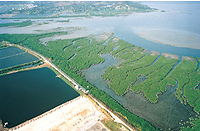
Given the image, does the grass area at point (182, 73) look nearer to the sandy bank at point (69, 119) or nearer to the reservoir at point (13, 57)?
the sandy bank at point (69, 119)

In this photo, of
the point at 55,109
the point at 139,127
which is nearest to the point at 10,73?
the point at 55,109

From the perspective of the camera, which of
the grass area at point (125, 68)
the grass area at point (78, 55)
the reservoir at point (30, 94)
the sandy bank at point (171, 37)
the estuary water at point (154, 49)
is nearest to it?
the reservoir at point (30, 94)

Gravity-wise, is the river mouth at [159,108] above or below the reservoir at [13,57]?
below

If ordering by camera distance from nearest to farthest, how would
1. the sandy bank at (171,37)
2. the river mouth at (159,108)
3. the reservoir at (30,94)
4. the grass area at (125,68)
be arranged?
the river mouth at (159,108) → the reservoir at (30,94) → the grass area at (125,68) → the sandy bank at (171,37)

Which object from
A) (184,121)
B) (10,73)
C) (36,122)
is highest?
(10,73)

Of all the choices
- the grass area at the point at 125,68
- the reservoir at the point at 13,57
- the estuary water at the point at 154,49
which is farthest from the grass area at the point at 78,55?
the reservoir at the point at 13,57

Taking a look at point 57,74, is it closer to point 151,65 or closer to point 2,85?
point 2,85
